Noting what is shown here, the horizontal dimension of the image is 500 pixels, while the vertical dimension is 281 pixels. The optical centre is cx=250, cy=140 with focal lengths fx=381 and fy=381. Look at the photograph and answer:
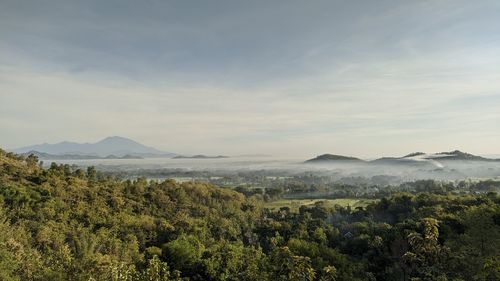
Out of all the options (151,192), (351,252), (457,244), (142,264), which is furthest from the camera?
(151,192)

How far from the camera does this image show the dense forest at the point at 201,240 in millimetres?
32656

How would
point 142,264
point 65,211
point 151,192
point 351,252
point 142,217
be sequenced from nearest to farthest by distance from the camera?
point 142,264 → point 65,211 → point 351,252 → point 142,217 → point 151,192

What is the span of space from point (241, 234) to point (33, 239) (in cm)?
5257

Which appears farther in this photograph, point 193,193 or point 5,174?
point 193,193

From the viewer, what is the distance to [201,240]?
258 feet

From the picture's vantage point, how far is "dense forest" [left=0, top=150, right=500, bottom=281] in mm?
32656

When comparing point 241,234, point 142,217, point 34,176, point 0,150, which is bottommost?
point 241,234

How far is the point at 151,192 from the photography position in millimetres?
109438

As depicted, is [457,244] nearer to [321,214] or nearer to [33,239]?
[33,239]

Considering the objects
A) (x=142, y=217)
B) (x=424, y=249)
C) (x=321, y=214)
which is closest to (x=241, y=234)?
(x=142, y=217)

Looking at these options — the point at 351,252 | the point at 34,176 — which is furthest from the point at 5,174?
the point at 351,252

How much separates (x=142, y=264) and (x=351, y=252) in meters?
41.6

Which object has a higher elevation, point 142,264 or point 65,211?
point 65,211

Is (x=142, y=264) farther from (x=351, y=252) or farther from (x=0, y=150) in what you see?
(x=0, y=150)
